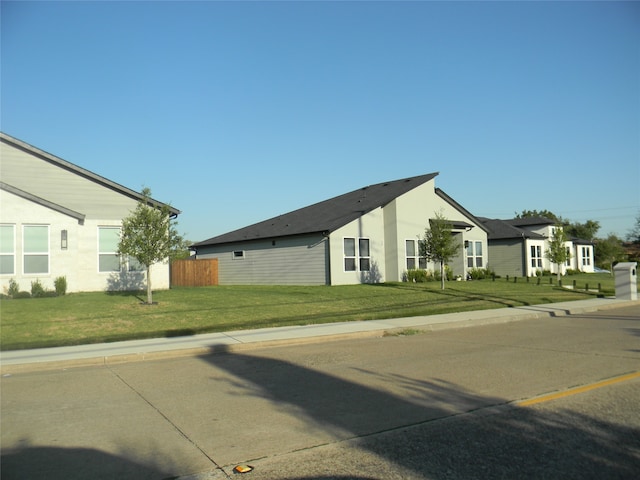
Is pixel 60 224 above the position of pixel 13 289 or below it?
above

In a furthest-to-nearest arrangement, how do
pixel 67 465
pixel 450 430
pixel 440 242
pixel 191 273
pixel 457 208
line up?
pixel 191 273
pixel 457 208
pixel 440 242
pixel 450 430
pixel 67 465

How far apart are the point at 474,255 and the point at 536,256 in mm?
11236

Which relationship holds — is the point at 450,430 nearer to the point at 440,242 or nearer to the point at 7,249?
the point at 7,249

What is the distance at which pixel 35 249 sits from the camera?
20500mm

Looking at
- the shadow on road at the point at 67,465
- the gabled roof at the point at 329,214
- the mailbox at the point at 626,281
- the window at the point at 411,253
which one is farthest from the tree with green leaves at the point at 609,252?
the shadow on road at the point at 67,465

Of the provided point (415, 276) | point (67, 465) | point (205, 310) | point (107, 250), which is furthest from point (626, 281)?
point (67, 465)

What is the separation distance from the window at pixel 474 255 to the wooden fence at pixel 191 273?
679 inches

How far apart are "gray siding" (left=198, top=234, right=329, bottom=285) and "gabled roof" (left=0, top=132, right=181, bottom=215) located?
8.05m

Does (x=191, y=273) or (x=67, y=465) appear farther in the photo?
(x=191, y=273)

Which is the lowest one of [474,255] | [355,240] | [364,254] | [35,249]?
[474,255]

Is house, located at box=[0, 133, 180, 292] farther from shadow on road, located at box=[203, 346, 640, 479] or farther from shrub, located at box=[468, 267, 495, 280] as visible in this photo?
shrub, located at box=[468, 267, 495, 280]

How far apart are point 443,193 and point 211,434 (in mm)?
29306

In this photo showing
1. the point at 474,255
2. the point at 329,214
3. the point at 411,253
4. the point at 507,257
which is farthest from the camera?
the point at 507,257

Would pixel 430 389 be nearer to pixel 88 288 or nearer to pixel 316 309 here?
pixel 316 309
